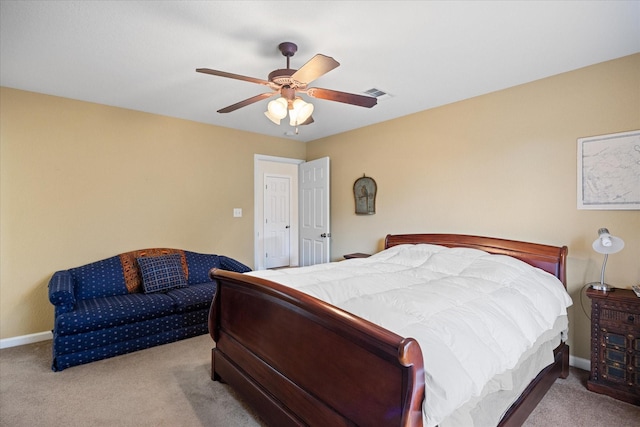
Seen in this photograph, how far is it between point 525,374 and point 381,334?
1.23m

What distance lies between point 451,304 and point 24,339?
4000 mm

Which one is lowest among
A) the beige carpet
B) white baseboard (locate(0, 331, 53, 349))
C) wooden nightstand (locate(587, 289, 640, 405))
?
the beige carpet

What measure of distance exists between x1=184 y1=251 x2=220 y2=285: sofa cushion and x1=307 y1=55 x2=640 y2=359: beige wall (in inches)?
82.9

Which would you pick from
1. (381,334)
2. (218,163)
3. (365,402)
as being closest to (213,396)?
(365,402)

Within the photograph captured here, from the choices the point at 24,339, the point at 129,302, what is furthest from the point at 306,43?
the point at 24,339

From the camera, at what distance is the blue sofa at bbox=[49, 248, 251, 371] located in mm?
2684

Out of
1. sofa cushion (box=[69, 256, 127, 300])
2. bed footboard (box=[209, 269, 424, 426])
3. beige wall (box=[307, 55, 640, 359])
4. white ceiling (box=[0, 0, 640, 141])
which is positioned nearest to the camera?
bed footboard (box=[209, 269, 424, 426])

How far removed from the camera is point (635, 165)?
95.5 inches

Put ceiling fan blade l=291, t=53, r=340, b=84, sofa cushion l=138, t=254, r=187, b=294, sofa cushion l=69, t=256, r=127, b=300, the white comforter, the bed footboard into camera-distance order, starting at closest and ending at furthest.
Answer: the bed footboard, the white comforter, ceiling fan blade l=291, t=53, r=340, b=84, sofa cushion l=69, t=256, r=127, b=300, sofa cushion l=138, t=254, r=187, b=294

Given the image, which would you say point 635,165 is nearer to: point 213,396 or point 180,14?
point 180,14

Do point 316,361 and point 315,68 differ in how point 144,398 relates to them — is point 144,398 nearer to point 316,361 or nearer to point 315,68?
point 316,361

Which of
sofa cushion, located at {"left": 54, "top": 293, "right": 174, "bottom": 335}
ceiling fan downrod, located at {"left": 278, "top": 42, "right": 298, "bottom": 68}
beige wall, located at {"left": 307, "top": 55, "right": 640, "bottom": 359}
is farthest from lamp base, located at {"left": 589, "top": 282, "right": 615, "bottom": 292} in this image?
sofa cushion, located at {"left": 54, "top": 293, "right": 174, "bottom": 335}

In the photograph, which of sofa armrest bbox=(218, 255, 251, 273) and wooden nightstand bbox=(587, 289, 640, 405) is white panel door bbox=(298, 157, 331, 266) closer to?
sofa armrest bbox=(218, 255, 251, 273)

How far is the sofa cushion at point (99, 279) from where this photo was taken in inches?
128
